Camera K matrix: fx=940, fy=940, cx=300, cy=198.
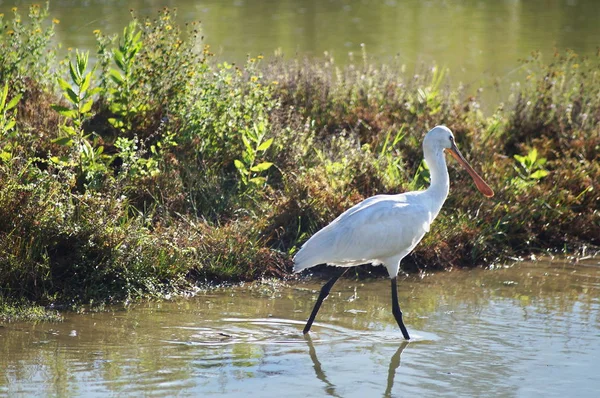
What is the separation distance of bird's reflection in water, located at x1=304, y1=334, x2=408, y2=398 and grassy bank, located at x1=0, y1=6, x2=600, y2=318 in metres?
1.60

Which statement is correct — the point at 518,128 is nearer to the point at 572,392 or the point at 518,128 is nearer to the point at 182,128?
the point at 182,128

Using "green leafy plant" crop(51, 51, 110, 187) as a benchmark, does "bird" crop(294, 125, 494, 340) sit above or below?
below

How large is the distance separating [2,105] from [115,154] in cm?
118

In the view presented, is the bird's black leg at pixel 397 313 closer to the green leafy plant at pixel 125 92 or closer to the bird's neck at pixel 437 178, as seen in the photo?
the bird's neck at pixel 437 178

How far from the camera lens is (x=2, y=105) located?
8.12 meters

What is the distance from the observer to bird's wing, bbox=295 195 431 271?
748cm

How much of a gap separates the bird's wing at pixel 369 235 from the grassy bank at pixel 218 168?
117 centimetres

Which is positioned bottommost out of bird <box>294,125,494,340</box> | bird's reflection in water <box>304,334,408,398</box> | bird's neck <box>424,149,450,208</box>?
bird's reflection in water <box>304,334,408,398</box>

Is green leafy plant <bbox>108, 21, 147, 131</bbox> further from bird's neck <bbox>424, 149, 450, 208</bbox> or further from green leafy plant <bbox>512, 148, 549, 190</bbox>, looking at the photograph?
green leafy plant <bbox>512, 148, 549, 190</bbox>

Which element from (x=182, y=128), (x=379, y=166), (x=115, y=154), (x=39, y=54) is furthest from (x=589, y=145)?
(x=39, y=54)

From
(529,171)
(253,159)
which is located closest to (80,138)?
(253,159)

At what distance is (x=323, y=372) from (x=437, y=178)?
219 centimetres

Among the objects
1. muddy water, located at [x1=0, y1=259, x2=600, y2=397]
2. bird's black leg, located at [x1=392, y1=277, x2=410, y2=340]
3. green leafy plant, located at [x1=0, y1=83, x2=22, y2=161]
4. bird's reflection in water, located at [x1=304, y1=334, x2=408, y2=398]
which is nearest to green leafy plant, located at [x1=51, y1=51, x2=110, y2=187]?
green leafy plant, located at [x1=0, y1=83, x2=22, y2=161]

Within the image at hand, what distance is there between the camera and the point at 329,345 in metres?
7.15
